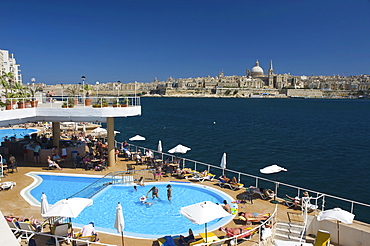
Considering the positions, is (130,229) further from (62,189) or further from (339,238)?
(339,238)

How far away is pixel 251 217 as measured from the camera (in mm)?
11008

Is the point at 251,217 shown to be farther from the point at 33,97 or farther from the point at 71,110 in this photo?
the point at 33,97

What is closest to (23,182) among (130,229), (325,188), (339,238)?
(130,229)

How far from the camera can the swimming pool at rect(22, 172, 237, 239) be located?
429 inches

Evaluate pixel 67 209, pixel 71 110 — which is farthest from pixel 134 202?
pixel 71 110

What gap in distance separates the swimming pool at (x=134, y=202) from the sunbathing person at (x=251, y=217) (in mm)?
507

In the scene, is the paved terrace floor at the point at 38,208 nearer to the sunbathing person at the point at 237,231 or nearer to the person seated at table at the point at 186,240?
the sunbathing person at the point at 237,231

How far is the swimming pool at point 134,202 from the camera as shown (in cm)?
1090

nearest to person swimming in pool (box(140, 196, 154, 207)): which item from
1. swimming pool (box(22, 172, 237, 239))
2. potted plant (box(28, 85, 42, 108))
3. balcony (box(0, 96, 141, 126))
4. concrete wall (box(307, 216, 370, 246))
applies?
swimming pool (box(22, 172, 237, 239))

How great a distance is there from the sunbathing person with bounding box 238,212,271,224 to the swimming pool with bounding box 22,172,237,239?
0.51m

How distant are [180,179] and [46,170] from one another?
8.07m

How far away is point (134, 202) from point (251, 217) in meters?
5.46

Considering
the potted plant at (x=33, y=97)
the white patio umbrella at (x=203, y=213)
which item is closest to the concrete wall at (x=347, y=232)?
the white patio umbrella at (x=203, y=213)

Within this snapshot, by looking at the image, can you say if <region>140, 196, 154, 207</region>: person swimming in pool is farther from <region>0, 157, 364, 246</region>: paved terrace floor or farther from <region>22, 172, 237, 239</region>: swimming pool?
<region>0, 157, 364, 246</region>: paved terrace floor
